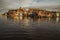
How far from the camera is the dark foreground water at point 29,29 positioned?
455cm

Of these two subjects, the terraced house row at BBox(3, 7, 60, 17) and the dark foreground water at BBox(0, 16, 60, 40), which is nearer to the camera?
the dark foreground water at BBox(0, 16, 60, 40)

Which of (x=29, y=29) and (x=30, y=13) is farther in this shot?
(x=30, y=13)

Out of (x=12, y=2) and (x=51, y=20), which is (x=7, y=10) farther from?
(x=51, y=20)

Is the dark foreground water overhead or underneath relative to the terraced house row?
underneath

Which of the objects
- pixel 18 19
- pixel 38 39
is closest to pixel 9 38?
pixel 38 39

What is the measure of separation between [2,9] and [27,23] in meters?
1.40

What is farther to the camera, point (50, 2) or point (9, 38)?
point (50, 2)

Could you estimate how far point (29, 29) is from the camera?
5.39 meters

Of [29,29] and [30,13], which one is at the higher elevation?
[30,13]

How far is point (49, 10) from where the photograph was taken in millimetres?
7141

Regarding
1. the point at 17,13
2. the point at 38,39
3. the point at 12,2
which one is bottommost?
the point at 38,39

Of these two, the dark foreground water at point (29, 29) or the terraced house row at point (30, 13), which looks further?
the terraced house row at point (30, 13)

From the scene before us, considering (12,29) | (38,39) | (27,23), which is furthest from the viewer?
(27,23)

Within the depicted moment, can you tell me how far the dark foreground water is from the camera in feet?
14.9
